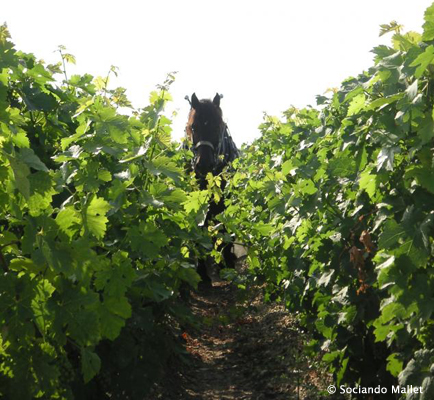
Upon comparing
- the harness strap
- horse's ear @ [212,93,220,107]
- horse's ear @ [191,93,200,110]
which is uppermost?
horse's ear @ [212,93,220,107]

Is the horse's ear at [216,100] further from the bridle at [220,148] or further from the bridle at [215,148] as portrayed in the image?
the bridle at [215,148]

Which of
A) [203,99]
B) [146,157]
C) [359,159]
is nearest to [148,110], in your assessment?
[146,157]

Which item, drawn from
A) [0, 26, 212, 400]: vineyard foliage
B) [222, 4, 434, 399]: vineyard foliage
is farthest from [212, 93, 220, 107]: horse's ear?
[0, 26, 212, 400]: vineyard foliage

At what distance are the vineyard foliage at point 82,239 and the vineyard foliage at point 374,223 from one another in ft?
2.94

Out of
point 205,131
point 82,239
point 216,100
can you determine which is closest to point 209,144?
point 205,131

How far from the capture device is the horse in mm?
11570

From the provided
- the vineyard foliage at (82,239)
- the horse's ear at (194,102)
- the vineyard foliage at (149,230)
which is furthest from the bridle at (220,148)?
the vineyard foliage at (82,239)

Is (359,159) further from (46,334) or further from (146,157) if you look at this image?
(46,334)

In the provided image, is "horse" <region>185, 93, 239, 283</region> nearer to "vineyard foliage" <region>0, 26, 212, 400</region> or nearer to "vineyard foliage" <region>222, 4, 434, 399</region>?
"vineyard foliage" <region>222, 4, 434, 399</region>

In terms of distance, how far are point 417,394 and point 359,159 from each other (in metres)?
1.24

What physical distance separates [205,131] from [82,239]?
391 inches

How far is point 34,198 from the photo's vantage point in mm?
2541

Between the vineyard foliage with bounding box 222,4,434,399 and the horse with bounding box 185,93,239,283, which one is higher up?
the horse with bounding box 185,93,239,283

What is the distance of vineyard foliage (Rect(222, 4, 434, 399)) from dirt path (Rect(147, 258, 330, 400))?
0.78m
